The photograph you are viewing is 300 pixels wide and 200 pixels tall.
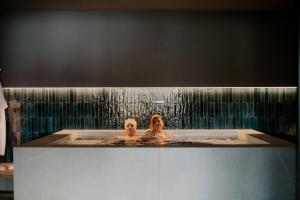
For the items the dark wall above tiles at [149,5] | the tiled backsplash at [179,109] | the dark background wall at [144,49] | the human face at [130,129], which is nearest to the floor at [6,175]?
the tiled backsplash at [179,109]

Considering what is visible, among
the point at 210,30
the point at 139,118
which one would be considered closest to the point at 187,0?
the point at 210,30

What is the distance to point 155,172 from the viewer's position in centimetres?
354

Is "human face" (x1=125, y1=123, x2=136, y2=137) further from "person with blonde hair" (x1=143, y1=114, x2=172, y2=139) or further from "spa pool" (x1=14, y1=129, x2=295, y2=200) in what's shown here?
"spa pool" (x1=14, y1=129, x2=295, y2=200)

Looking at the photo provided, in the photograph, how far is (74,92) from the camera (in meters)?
5.94

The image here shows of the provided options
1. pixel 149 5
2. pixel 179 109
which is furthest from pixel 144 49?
pixel 179 109

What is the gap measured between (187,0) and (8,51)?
243 centimetres

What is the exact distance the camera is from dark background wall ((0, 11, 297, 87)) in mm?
5836

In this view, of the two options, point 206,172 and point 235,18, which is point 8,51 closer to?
point 235,18

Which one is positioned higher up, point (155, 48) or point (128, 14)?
point (128, 14)

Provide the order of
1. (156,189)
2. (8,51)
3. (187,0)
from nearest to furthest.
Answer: (156,189)
(187,0)
(8,51)

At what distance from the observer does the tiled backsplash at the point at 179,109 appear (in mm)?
5930

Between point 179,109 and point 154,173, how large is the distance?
2499mm

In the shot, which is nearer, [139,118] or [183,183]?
[183,183]

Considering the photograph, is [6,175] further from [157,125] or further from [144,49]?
[144,49]
